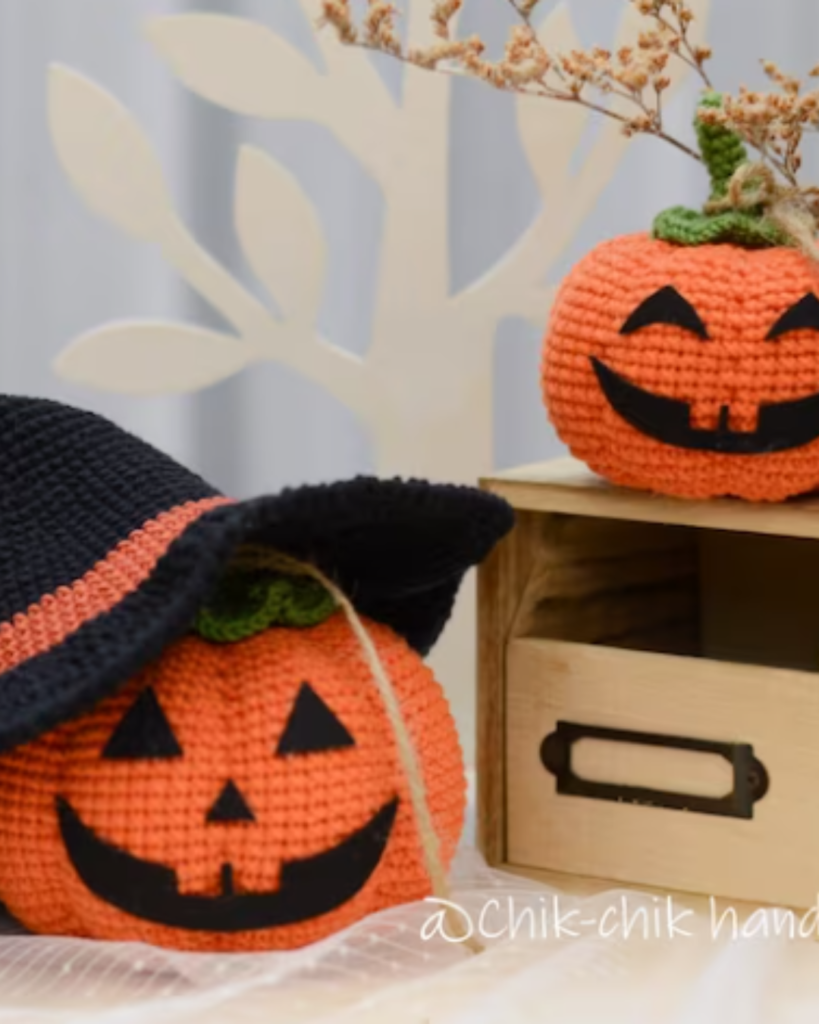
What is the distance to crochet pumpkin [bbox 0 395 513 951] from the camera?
2.32 feet

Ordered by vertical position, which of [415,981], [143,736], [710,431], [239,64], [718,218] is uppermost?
[239,64]

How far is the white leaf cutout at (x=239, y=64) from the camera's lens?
116 cm

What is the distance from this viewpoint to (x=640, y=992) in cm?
74

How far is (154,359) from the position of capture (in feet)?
3.93

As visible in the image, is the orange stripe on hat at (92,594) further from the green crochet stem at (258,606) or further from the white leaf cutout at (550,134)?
the white leaf cutout at (550,134)

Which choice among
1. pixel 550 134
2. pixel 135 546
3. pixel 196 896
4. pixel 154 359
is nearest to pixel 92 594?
pixel 135 546

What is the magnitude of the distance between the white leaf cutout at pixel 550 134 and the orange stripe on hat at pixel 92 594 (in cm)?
52

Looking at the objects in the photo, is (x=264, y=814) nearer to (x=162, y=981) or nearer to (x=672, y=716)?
(x=162, y=981)

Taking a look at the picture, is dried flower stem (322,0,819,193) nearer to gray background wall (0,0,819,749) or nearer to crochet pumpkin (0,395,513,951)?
crochet pumpkin (0,395,513,951)

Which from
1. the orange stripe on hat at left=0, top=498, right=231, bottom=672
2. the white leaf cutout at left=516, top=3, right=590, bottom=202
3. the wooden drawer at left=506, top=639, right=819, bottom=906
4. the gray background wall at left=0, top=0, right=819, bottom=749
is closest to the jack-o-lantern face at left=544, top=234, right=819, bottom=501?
the wooden drawer at left=506, top=639, right=819, bottom=906

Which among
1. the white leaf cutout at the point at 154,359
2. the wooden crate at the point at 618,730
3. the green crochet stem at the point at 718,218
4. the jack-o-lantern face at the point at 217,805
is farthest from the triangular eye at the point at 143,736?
the white leaf cutout at the point at 154,359

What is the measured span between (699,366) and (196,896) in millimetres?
343

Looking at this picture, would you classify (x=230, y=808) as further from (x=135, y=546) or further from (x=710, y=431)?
(x=710, y=431)

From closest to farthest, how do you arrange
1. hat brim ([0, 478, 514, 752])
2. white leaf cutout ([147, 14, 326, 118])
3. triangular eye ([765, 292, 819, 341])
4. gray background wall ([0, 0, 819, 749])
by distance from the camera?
1. hat brim ([0, 478, 514, 752])
2. triangular eye ([765, 292, 819, 341])
3. white leaf cutout ([147, 14, 326, 118])
4. gray background wall ([0, 0, 819, 749])
